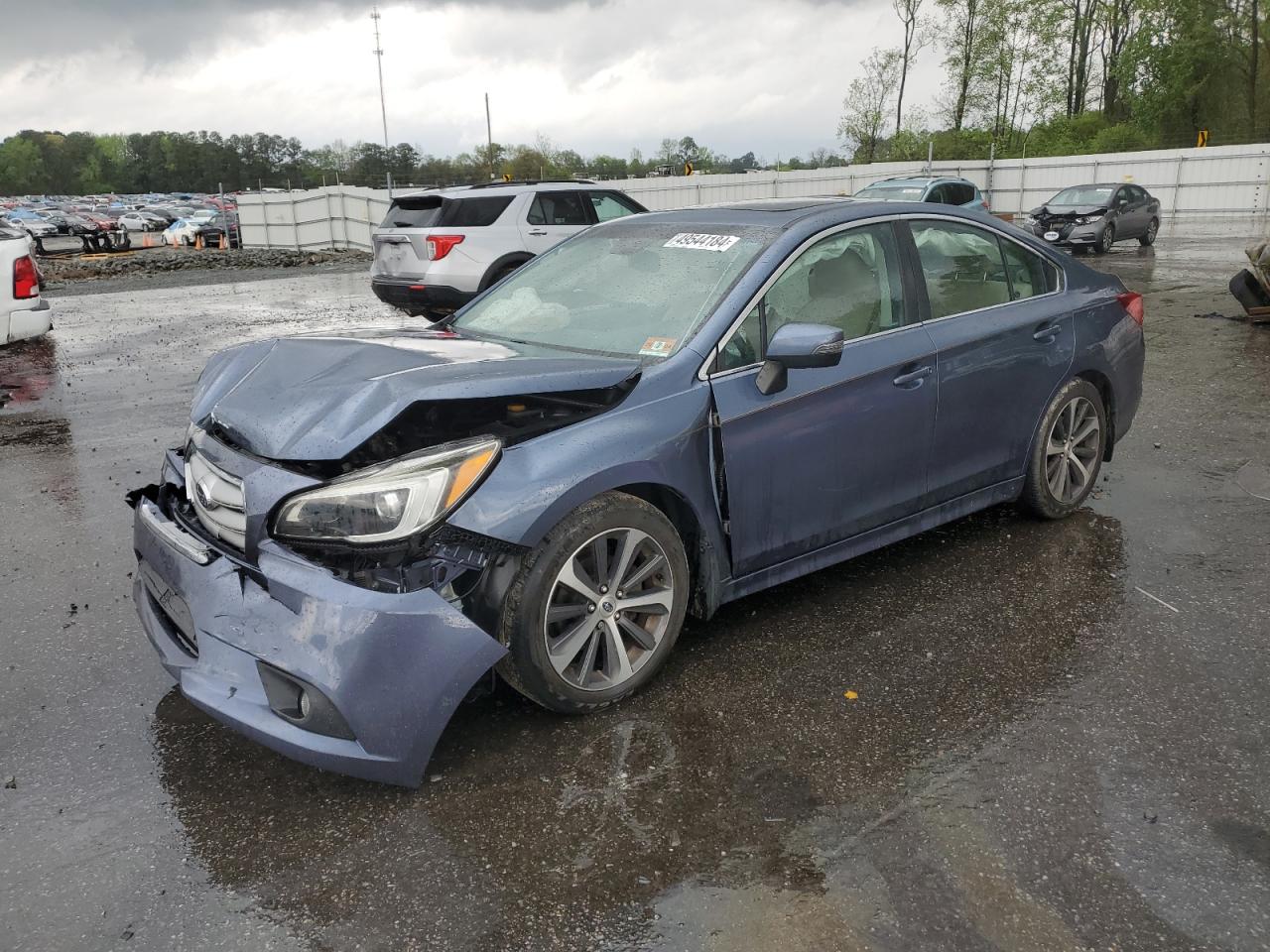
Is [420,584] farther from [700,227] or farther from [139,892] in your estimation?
[700,227]

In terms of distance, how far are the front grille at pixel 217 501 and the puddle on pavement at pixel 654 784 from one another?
0.70 metres

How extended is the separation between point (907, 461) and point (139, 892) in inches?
122

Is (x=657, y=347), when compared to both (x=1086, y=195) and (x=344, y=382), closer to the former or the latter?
(x=344, y=382)

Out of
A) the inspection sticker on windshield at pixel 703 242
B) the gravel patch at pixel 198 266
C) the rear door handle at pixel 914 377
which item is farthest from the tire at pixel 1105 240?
the inspection sticker on windshield at pixel 703 242

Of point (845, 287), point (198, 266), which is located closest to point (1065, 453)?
point (845, 287)

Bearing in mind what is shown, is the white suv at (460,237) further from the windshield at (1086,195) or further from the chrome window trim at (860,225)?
the windshield at (1086,195)

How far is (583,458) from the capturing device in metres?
3.31

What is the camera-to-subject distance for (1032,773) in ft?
10.4

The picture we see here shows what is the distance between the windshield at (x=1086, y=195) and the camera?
22984 millimetres

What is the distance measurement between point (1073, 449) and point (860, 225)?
176cm

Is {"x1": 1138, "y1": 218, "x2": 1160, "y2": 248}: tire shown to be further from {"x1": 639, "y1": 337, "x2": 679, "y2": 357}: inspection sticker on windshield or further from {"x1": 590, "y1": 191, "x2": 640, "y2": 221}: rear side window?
{"x1": 639, "y1": 337, "x2": 679, "y2": 357}: inspection sticker on windshield

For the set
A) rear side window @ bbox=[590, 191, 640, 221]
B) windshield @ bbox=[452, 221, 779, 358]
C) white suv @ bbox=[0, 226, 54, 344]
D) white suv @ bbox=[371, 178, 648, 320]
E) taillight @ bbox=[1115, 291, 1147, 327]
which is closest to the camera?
windshield @ bbox=[452, 221, 779, 358]

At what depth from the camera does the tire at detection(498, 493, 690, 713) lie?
3.21m

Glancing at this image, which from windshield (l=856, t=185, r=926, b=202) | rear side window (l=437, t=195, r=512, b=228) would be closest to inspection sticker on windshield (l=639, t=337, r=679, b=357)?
rear side window (l=437, t=195, r=512, b=228)
